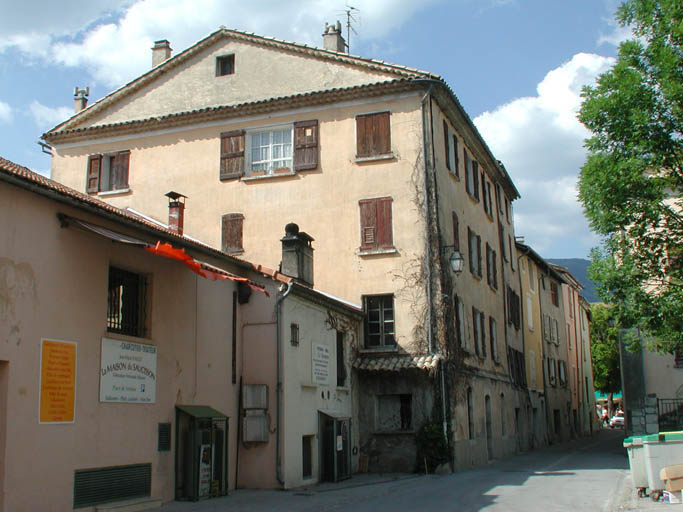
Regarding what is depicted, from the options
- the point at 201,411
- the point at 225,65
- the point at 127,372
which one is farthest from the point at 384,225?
the point at 127,372

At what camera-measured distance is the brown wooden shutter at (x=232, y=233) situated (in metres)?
24.1

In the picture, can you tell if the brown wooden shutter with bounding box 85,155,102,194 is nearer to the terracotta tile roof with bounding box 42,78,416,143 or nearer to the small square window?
the terracotta tile roof with bounding box 42,78,416,143

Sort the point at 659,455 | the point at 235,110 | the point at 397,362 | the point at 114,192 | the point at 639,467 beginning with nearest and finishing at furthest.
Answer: the point at 659,455, the point at 639,467, the point at 397,362, the point at 235,110, the point at 114,192

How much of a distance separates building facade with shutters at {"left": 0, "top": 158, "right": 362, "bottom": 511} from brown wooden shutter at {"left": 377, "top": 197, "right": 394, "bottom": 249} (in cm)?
385

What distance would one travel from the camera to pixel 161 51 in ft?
92.2

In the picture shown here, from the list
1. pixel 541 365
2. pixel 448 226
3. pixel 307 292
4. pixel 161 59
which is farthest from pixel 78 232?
pixel 541 365

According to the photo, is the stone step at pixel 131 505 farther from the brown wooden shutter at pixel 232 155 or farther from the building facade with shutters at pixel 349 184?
the brown wooden shutter at pixel 232 155

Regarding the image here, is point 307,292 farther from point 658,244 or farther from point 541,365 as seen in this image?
point 541,365

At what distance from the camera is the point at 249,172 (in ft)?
80.5

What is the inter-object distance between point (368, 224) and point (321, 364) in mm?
5762

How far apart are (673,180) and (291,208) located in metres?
11.2

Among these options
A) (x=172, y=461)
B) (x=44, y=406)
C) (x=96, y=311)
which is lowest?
(x=172, y=461)

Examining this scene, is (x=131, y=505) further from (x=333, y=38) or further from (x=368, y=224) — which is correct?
(x=333, y=38)

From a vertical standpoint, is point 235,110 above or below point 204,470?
above
